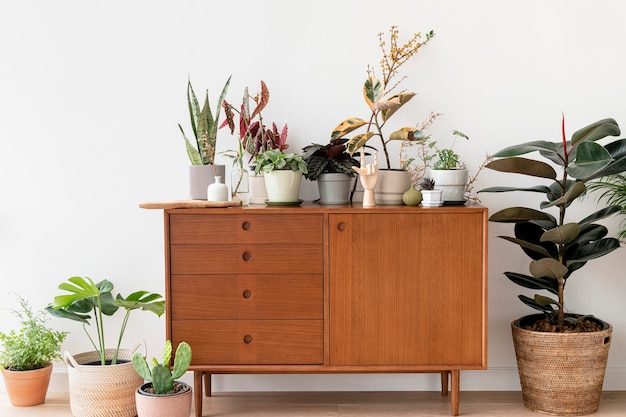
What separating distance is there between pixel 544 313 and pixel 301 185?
47.3 inches

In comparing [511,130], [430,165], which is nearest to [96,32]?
[430,165]

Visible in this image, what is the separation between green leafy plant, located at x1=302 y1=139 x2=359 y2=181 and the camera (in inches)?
120

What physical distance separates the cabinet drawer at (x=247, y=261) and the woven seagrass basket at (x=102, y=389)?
1.66 ft

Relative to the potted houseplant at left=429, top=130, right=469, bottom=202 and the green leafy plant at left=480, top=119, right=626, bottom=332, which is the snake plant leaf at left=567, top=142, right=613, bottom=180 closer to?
the green leafy plant at left=480, top=119, right=626, bottom=332

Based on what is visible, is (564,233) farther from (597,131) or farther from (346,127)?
(346,127)

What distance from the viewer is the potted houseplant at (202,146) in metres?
3.10

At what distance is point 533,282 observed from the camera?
10.1ft

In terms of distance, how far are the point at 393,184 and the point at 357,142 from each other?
236mm

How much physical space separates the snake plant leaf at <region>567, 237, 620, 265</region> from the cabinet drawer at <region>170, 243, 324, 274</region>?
1.06m

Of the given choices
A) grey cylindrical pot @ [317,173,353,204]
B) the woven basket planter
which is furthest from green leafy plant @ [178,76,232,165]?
the woven basket planter

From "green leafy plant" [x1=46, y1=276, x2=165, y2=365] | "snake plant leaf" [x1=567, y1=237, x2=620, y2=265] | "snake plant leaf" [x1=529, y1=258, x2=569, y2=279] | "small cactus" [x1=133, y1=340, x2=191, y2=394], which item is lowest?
"small cactus" [x1=133, y1=340, x2=191, y2=394]

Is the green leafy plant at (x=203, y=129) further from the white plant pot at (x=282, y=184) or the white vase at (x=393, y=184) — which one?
the white vase at (x=393, y=184)

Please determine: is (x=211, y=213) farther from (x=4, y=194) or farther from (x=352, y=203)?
(x=4, y=194)

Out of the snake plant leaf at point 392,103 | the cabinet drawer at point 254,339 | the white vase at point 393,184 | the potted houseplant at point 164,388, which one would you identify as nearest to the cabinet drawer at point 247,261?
the cabinet drawer at point 254,339
